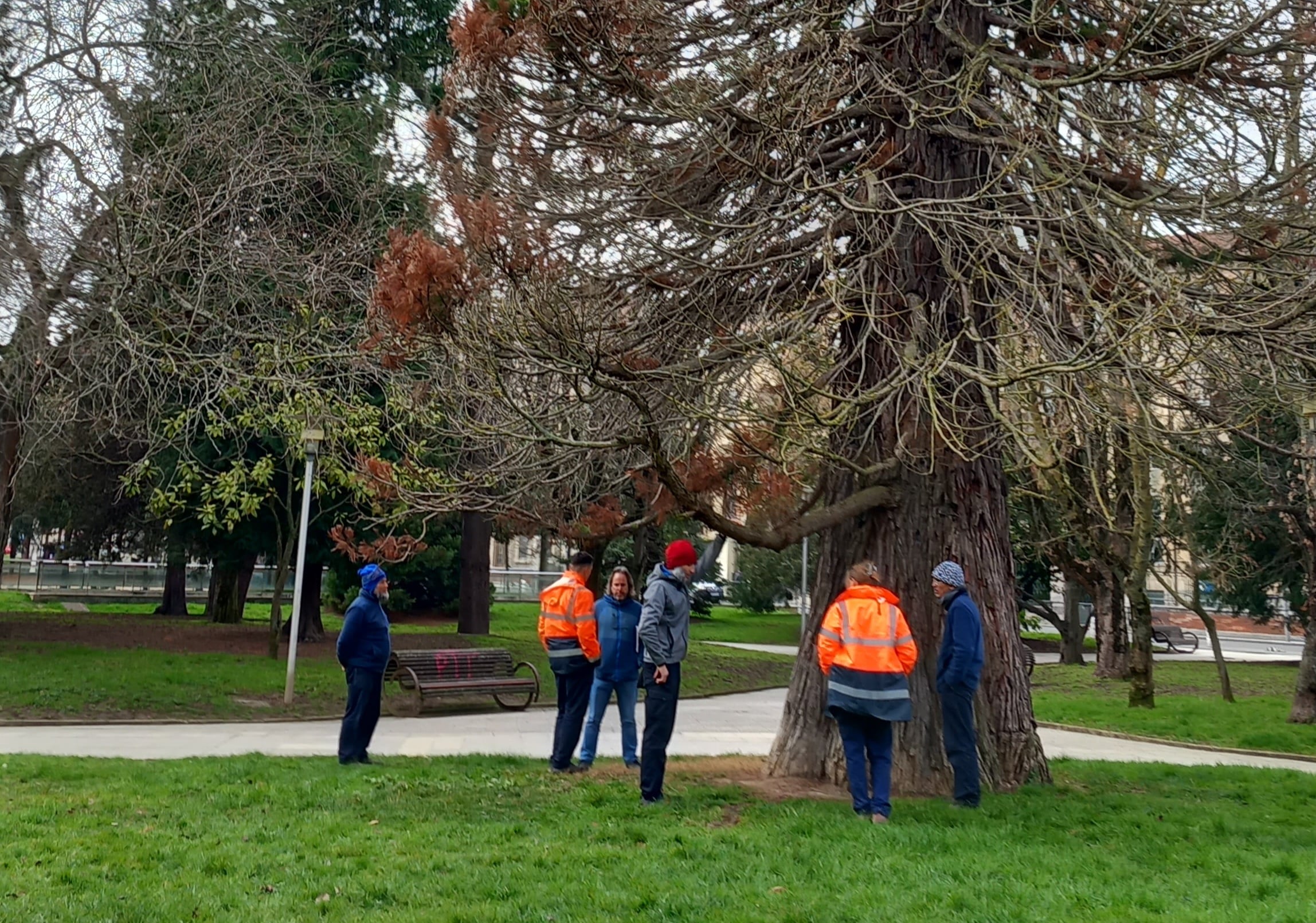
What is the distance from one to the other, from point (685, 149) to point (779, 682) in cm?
1427

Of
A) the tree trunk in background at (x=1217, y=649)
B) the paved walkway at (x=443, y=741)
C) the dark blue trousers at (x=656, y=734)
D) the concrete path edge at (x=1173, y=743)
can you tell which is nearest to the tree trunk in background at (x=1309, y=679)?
the tree trunk in background at (x=1217, y=649)

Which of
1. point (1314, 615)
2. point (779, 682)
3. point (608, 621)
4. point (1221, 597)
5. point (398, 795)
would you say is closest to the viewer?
point (398, 795)

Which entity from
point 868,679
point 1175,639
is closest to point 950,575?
point 868,679

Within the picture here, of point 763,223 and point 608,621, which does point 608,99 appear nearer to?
point 763,223

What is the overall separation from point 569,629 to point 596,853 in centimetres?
296

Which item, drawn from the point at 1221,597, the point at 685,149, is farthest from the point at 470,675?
the point at 1221,597

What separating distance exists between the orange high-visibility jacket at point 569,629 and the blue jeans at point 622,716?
0.49 m

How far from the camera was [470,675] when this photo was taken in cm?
1496

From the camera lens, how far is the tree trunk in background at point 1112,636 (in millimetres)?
22375

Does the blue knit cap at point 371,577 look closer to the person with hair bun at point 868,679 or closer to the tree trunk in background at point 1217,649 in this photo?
the person with hair bun at point 868,679

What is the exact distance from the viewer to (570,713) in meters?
8.68

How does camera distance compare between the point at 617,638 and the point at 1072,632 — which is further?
the point at 1072,632

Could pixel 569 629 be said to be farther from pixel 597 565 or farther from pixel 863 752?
pixel 597 565

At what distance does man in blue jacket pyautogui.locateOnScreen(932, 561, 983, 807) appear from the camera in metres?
7.30
